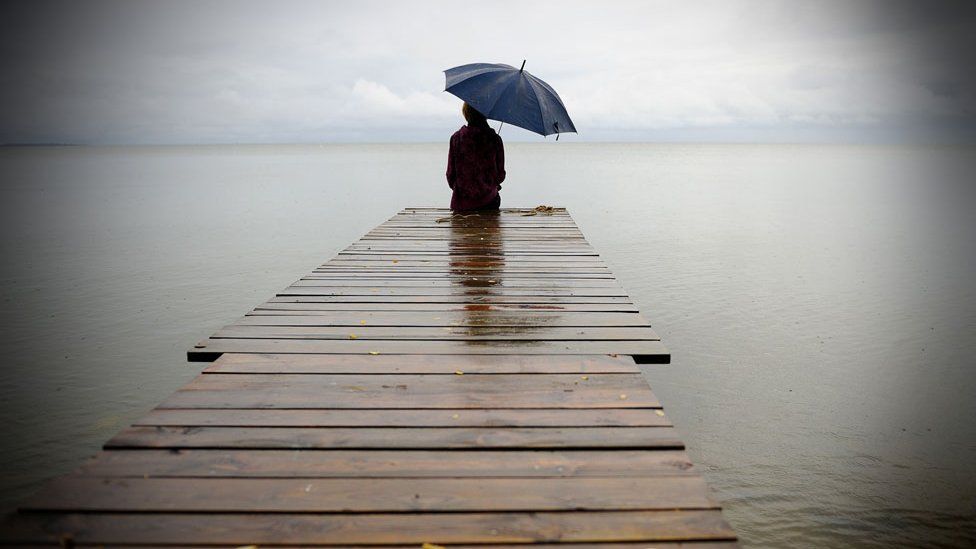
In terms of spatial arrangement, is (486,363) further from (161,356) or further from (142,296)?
(142,296)

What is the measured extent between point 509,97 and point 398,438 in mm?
4829

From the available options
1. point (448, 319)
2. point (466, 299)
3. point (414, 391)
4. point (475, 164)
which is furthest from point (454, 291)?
point (475, 164)

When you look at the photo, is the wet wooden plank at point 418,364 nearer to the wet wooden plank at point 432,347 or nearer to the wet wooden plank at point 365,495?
the wet wooden plank at point 432,347

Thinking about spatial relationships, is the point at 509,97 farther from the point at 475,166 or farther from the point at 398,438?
the point at 398,438

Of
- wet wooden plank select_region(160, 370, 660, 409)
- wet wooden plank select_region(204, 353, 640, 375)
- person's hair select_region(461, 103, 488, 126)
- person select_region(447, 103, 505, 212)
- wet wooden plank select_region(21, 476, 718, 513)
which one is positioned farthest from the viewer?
person select_region(447, 103, 505, 212)

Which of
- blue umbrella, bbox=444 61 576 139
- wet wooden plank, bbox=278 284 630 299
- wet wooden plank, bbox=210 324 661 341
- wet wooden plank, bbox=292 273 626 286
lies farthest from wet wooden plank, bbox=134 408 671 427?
blue umbrella, bbox=444 61 576 139

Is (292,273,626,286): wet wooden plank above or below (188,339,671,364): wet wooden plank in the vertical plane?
above

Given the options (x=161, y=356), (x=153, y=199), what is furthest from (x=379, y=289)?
(x=153, y=199)

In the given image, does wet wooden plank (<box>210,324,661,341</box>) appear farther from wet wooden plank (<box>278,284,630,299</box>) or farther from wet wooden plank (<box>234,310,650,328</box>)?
wet wooden plank (<box>278,284,630,299</box>)

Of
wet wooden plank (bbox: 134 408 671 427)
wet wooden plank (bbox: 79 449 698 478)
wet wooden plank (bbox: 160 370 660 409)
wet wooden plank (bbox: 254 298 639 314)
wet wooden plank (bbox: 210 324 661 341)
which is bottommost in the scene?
wet wooden plank (bbox: 79 449 698 478)

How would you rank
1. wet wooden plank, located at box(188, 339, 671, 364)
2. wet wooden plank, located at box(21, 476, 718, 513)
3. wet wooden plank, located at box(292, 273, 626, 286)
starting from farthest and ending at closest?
1. wet wooden plank, located at box(292, 273, 626, 286)
2. wet wooden plank, located at box(188, 339, 671, 364)
3. wet wooden plank, located at box(21, 476, 718, 513)

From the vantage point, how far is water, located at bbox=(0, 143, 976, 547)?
464cm

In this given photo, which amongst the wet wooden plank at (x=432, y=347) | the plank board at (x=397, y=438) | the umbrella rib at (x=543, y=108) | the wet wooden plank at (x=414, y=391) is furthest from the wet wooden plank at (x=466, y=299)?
the umbrella rib at (x=543, y=108)

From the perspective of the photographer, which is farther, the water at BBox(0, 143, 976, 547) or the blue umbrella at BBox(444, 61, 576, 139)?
the blue umbrella at BBox(444, 61, 576, 139)
